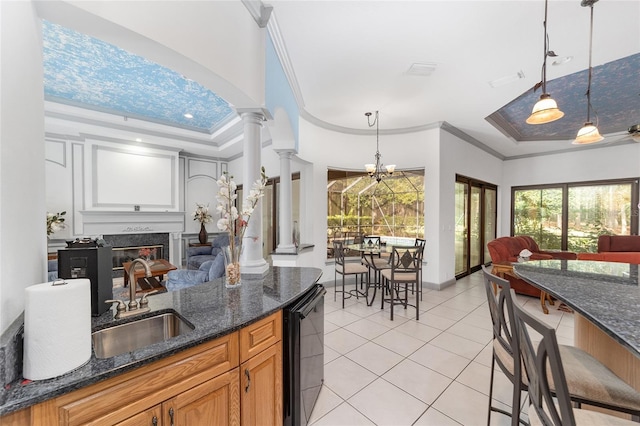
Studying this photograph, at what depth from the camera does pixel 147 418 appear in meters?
0.95

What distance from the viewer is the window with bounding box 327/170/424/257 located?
518 centimetres

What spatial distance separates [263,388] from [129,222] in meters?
5.91

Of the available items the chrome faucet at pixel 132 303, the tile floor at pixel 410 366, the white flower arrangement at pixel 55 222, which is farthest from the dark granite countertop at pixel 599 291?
the white flower arrangement at pixel 55 222

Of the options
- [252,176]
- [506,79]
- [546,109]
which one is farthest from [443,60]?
[252,176]

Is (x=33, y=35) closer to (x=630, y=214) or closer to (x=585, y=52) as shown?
(x=585, y=52)

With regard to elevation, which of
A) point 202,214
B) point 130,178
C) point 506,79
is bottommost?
point 202,214

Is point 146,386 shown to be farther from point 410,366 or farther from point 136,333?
point 410,366

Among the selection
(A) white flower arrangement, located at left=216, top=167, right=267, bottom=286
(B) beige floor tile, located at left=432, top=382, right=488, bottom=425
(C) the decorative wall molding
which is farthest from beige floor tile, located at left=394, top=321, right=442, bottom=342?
(C) the decorative wall molding

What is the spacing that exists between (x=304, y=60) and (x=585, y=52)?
298 centimetres

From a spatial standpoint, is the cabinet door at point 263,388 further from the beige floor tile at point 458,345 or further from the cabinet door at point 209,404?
the beige floor tile at point 458,345

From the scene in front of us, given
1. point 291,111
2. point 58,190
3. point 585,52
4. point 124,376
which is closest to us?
point 124,376

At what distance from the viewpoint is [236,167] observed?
6992 mm

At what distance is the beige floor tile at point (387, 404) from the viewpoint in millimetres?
1790

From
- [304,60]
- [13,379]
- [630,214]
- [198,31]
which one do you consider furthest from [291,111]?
[630,214]
